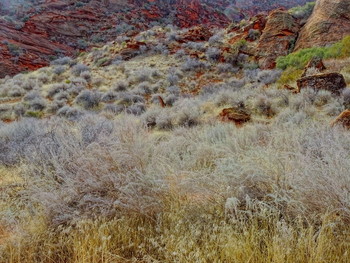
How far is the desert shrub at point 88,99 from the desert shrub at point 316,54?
9287 mm

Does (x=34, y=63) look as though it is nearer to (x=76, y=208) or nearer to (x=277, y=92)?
(x=277, y=92)

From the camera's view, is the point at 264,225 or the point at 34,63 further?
the point at 34,63

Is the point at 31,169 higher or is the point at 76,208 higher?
the point at 76,208

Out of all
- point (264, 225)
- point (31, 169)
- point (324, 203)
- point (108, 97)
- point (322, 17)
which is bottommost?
point (108, 97)

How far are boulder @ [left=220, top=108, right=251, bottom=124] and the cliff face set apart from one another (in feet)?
68.7

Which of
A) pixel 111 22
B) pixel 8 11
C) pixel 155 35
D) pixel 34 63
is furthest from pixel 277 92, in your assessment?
pixel 8 11

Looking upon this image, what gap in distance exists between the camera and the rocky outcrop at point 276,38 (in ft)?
51.4

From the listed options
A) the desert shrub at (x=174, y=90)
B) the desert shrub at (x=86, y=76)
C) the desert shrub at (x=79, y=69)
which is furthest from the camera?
the desert shrub at (x=79, y=69)

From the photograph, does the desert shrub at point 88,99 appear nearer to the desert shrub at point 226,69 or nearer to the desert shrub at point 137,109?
the desert shrub at point 137,109

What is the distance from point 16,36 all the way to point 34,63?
14.9 feet

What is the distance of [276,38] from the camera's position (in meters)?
16.5

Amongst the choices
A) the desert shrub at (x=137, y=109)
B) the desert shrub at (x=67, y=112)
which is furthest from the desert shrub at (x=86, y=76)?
the desert shrub at (x=137, y=109)

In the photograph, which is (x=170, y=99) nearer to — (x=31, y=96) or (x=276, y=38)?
(x=31, y=96)

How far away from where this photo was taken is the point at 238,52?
1744cm
